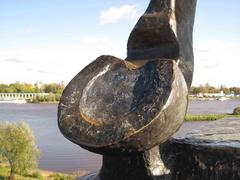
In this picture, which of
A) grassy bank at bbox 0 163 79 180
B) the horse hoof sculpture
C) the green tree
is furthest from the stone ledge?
the green tree

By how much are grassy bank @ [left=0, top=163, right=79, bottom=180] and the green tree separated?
33cm

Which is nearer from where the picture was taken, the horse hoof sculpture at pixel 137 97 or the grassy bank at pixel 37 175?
the horse hoof sculpture at pixel 137 97

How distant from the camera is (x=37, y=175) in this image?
66.4ft

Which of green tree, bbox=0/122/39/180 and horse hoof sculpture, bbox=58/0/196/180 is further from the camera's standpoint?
green tree, bbox=0/122/39/180

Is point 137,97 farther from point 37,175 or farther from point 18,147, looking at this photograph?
point 18,147

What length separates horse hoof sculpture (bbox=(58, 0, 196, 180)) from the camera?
9.14 ft

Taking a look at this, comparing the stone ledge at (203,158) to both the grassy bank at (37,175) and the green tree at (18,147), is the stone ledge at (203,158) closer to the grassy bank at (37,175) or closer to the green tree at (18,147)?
the grassy bank at (37,175)

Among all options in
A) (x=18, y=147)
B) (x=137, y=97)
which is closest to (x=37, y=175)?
(x=18, y=147)

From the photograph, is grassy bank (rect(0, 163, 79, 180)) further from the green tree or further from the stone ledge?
the stone ledge

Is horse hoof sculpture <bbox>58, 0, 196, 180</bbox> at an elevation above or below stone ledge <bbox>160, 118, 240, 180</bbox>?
above

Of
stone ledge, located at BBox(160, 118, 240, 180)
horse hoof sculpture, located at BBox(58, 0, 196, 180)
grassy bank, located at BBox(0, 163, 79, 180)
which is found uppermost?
horse hoof sculpture, located at BBox(58, 0, 196, 180)

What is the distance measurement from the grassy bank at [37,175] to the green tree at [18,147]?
334 mm

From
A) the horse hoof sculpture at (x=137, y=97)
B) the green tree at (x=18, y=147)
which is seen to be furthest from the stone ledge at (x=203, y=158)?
the green tree at (x=18, y=147)

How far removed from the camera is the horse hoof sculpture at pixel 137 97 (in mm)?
2787
